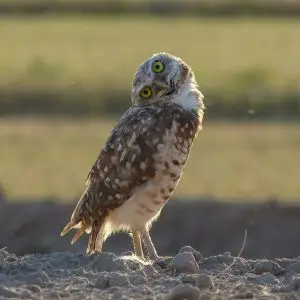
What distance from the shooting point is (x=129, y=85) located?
3048 centimetres

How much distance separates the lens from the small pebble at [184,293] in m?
6.52

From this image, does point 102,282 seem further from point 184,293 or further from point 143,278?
point 184,293

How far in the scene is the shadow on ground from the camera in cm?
1498

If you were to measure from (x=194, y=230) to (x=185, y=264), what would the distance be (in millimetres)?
7213

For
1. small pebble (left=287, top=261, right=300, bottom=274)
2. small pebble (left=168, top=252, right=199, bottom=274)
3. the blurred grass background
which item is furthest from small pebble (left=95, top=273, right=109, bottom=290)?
the blurred grass background

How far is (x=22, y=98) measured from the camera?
28.8 metres

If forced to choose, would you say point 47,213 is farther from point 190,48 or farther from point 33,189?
point 190,48

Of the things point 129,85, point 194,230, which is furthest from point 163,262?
point 129,85

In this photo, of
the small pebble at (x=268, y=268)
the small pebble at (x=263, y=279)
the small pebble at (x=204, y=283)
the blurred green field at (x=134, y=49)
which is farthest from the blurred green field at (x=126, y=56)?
the small pebble at (x=204, y=283)

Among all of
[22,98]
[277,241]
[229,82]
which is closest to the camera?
[277,241]

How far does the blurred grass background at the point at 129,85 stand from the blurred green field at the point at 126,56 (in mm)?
61

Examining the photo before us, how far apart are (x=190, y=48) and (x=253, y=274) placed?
34910mm

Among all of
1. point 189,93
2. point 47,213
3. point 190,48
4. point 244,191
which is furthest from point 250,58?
point 189,93

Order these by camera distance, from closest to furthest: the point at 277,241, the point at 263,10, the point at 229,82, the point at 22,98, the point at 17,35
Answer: the point at 277,241 → the point at 22,98 → the point at 229,82 → the point at 17,35 → the point at 263,10
